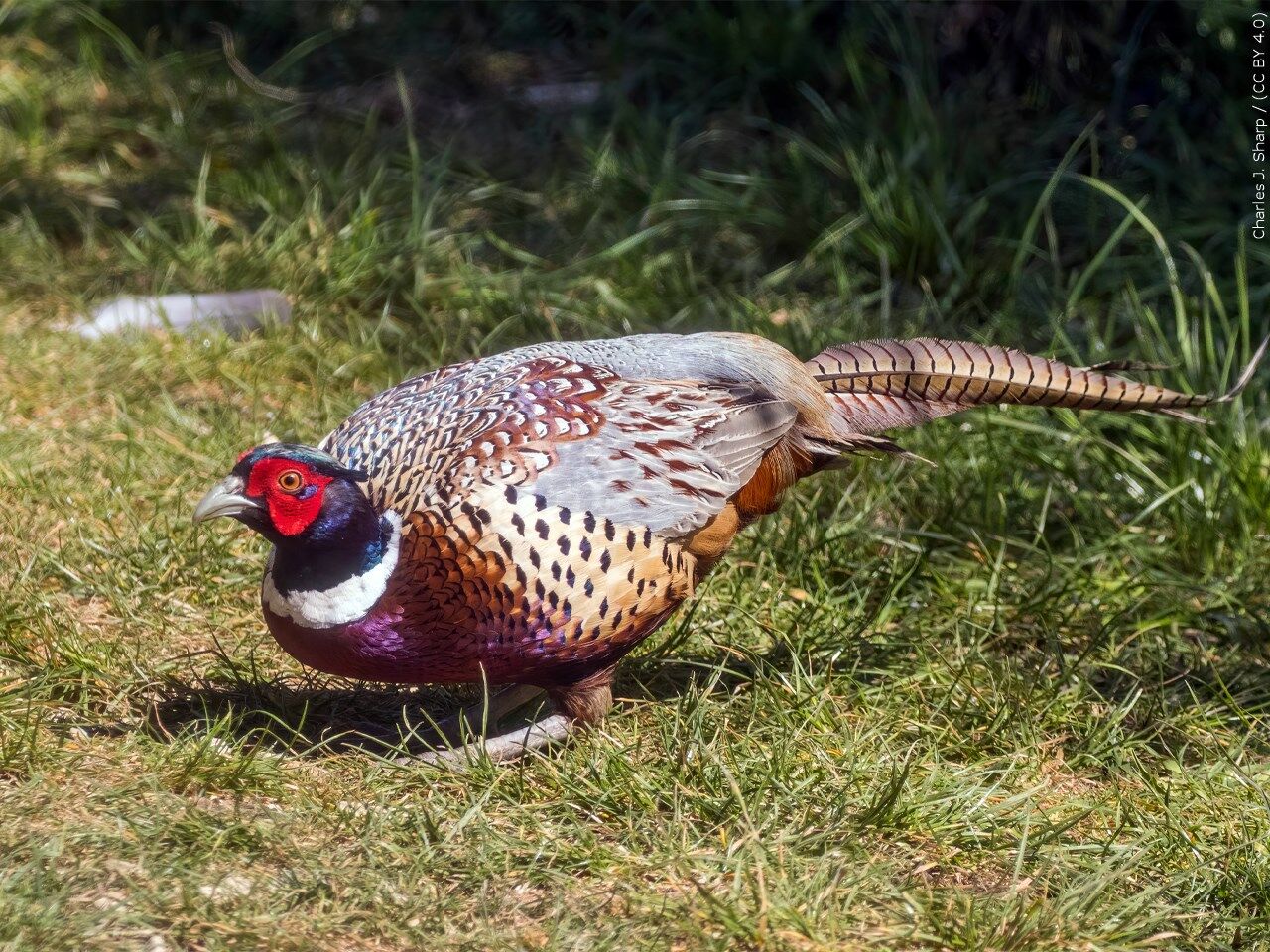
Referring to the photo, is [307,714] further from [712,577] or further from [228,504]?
[712,577]

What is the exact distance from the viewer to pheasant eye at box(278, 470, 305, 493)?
2908mm

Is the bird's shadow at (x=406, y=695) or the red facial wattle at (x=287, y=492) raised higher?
the red facial wattle at (x=287, y=492)

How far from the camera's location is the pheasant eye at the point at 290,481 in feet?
9.54

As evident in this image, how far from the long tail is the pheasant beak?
138 centimetres

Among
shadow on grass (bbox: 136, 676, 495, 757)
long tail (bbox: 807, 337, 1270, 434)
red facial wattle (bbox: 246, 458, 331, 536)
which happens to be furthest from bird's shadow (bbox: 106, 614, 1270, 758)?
long tail (bbox: 807, 337, 1270, 434)

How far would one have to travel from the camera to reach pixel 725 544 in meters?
3.33

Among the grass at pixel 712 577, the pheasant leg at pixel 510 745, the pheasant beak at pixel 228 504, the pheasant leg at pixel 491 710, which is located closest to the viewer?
the grass at pixel 712 577

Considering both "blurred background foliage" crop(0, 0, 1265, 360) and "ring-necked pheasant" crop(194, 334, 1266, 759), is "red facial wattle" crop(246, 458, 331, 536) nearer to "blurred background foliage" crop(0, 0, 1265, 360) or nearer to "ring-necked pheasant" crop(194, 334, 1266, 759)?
"ring-necked pheasant" crop(194, 334, 1266, 759)

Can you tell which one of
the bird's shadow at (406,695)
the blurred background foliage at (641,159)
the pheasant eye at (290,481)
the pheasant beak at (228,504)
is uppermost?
the pheasant eye at (290,481)

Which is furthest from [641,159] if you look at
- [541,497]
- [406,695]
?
[541,497]

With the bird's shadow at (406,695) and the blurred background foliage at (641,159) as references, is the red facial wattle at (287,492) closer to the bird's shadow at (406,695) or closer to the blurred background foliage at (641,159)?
the bird's shadow at (406,695)

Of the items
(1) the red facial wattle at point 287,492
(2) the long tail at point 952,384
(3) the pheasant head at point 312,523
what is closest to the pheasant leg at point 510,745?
(3) the pheasant head at point 312,523

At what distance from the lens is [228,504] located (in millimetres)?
2900

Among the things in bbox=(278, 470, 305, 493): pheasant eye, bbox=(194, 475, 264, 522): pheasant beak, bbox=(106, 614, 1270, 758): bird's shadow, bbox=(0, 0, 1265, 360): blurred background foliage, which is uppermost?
bbox=(278, 470, 305, 493): pheasant eye
